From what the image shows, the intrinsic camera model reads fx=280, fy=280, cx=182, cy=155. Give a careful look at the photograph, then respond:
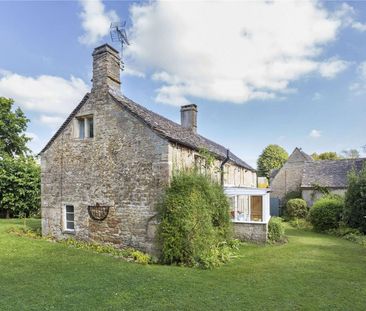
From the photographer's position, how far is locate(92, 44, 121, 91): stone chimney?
14.4m

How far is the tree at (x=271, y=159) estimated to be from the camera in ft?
192

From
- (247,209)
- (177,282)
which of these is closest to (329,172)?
(247,209)

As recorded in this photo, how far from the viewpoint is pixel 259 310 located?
690 centimetres

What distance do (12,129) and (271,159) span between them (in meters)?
46.9

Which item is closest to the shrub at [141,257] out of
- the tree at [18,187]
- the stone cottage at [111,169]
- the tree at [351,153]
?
the stone cottage at [111,169]

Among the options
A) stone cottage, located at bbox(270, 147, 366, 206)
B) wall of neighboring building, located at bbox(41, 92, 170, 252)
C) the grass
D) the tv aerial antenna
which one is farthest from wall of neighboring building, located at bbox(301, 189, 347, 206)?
the tv aerial antenna

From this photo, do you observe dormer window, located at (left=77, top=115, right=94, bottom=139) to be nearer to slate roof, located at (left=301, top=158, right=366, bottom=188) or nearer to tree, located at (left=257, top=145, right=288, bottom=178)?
slate roof, located at (left=301, top=158, right=366, bottom=188)

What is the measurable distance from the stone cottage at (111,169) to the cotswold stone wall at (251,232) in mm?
56

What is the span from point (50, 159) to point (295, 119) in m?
17.9

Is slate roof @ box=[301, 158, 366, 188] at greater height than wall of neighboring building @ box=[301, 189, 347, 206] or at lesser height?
greater

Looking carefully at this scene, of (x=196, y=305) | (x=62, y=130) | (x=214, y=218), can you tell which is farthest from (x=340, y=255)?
(x=62, y=130)

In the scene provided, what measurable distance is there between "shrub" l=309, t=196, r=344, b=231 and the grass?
27.3 ft

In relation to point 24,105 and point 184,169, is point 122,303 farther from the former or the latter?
point 24,105

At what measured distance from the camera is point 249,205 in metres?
17.3
